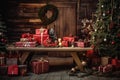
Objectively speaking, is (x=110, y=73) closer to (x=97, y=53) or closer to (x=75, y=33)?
(x=97, y=53)

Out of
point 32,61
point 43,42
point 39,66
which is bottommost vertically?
point 39,66

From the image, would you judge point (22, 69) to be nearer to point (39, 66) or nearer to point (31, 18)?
point (39, 66)

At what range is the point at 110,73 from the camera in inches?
293

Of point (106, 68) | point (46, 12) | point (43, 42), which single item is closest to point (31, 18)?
point (46, 12)

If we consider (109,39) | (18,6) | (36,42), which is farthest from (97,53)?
(18,6)

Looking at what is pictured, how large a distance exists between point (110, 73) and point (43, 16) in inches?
193

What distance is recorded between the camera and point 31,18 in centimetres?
1127

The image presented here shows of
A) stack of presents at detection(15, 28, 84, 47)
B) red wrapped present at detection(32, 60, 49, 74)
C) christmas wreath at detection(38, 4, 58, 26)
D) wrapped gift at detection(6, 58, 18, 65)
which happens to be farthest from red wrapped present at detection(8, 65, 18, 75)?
christmas wreath at detection(38, 4, 58, 26)

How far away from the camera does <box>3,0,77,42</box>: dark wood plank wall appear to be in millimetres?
10812

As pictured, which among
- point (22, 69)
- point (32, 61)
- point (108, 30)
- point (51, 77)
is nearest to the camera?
point (51, 77)

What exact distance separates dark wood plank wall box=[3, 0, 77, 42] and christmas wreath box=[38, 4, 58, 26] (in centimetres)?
20

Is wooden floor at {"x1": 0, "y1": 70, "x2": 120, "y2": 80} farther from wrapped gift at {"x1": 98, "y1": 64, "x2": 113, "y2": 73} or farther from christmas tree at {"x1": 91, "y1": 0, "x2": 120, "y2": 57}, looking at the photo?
christmas tree at {"x1": 91, "y1": 0, "x2": 120, "y2": 57}

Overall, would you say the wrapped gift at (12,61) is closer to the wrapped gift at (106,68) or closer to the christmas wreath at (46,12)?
the wrapped gift at (106,68)

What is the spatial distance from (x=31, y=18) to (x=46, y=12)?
956 mm
